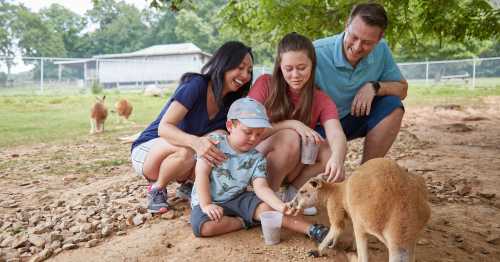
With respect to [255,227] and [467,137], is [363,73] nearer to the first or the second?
[255,227]

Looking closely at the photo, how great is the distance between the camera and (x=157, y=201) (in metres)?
3.23

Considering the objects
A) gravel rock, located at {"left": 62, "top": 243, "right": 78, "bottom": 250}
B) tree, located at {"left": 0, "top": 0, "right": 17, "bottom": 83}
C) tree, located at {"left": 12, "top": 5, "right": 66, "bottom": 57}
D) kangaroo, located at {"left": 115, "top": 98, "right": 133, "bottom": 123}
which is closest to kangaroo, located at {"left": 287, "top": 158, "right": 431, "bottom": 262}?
gravel rock, located at {"left": 62, "top": 243, "right": 78, "bottom": 250}

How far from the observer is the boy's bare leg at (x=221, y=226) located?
2.61m

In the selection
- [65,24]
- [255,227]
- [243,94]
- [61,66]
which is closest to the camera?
[255,227]

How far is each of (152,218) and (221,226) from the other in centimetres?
78

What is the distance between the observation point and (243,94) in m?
3.26

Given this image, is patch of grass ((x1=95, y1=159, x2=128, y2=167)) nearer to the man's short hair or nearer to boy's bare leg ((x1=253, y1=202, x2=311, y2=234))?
boy's bare leg ((x1=253, y1=202, x2=311, y2=234))

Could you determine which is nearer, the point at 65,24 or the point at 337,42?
the point at 337,42

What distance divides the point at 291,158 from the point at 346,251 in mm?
674

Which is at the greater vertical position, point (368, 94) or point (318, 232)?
point (368, 94)

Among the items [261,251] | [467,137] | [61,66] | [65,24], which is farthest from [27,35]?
[261,251]

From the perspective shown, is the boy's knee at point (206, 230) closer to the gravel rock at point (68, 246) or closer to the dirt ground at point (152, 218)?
the dirt ground at point (152, 218)

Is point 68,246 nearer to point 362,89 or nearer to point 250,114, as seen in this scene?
point 250,114

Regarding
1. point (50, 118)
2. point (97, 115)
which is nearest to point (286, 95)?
point (97, 115)
